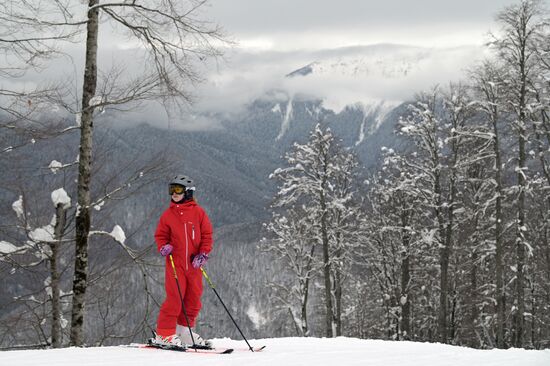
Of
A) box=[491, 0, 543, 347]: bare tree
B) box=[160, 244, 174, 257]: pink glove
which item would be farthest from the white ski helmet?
box=[491, 0, 543, 347]: bare tree

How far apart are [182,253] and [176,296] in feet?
1.72

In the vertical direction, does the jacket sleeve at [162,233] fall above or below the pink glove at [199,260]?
above

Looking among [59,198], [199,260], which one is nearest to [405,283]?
[59,198]

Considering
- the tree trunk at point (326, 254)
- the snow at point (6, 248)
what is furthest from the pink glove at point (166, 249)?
the tree trunk at point (326, 254)

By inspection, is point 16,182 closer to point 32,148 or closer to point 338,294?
point 32,148

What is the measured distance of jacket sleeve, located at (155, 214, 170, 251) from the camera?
6.88 metres

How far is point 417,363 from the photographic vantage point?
5746 mm

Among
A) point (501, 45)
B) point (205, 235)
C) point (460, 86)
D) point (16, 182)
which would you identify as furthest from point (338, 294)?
point (205, 235)

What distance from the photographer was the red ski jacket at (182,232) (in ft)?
22.6

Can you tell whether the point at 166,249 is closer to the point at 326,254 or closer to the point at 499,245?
the point at 499,245

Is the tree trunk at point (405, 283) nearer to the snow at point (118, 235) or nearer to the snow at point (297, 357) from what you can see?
the snow at point (118, 235)

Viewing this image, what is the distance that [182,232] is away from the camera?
6.91 m

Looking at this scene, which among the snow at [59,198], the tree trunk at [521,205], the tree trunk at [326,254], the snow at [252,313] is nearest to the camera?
the snow at [59,198]

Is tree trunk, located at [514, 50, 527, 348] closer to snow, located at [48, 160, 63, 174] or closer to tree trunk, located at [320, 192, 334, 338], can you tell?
tree trunk, located at [320, 192, 334, 338]
